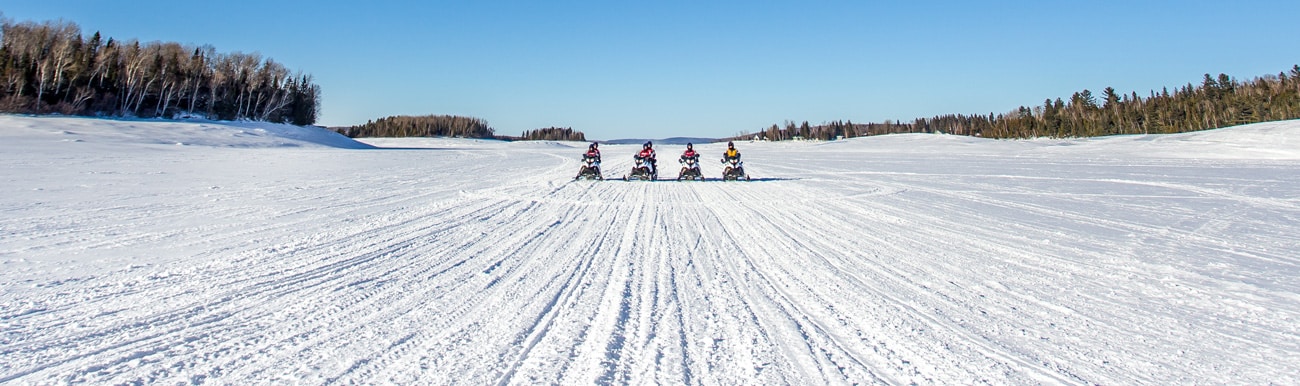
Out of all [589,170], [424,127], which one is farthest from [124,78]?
[424,127]

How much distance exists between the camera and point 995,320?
3357mm

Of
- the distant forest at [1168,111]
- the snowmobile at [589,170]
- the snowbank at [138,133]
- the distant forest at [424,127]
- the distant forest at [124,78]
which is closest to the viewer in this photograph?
the snowmobile at [589,170]

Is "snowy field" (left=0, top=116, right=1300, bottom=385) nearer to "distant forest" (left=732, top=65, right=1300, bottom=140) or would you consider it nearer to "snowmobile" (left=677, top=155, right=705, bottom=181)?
"snowmobile" (left=677, top=155, right=705, bottom=181)

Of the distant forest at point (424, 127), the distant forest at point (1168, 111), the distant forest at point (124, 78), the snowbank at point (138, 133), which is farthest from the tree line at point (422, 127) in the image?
the distant forest at point (1168, 111)

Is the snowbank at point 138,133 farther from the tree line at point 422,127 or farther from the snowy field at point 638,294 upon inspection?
the tree line at point 422,127

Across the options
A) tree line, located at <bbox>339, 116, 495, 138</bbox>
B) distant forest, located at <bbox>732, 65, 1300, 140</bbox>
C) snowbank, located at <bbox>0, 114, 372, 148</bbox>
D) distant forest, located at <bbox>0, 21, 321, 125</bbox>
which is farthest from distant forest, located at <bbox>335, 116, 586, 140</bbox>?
distant forest, located at <bbox>732, 65, 1300, 140</bbox>

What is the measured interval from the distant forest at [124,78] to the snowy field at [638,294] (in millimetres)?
47161

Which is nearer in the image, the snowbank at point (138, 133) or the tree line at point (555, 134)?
the snowbank at point (138, 133)

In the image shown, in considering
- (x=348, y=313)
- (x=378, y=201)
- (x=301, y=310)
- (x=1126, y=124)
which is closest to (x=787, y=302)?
(x=348, y=313)

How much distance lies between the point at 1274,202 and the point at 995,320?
32.4ft

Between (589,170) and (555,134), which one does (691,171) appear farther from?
(555,134)

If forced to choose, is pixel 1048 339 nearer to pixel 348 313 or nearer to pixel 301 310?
pixel 348 313

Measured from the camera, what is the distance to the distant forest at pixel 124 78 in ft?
136

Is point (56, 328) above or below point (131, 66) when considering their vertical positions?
below
